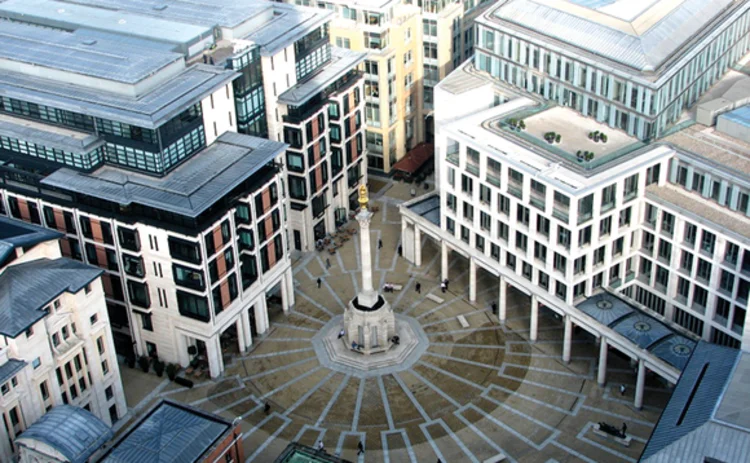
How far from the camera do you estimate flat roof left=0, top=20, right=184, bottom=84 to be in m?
127

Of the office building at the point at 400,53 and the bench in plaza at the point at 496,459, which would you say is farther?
the office building at the point at 400,53

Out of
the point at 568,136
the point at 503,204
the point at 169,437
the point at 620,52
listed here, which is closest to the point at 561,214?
the point at 503,204

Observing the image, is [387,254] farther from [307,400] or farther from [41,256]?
[41,256]

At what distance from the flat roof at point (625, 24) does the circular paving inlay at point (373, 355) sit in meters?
45.0

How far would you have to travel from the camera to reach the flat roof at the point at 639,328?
384 feet

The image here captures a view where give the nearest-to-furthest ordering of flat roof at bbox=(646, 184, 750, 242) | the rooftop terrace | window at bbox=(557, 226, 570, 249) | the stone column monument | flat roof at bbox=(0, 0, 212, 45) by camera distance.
→ 1. flat roof at bbox=(646, 184, 750, 242)
2. window at bbox=(557, 226, 570, 249)
3. the rooftop terrace
4. the stone column monument
5. flat roof at bbox=(0, 0, 212, 45)

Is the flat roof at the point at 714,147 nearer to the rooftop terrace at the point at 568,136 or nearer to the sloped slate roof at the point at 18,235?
the rooftop terrace at the point at 568,136

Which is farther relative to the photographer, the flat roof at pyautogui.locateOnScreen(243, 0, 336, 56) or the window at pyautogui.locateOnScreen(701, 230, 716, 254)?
the flat roof at pyautogui.locateOnScreen(243, 0, 336, 56)

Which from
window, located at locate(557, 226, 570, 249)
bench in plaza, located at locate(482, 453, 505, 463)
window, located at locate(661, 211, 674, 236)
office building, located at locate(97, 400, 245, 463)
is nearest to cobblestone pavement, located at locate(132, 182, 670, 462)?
bench in plaza, located at locate(482, 453, 505, 463)

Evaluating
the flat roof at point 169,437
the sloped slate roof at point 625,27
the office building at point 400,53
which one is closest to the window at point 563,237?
the sloped slate roof at point 625,27

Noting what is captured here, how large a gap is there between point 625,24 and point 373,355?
184ft

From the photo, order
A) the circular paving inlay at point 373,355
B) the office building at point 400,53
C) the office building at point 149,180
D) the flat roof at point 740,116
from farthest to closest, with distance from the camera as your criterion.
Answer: the office building at point 400,53
the circular paving inlay at point 373,355
the flat roof at point 740,116
the office building at point 149,180

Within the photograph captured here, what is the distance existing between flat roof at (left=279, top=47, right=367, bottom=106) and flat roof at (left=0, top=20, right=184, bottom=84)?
62.0ft

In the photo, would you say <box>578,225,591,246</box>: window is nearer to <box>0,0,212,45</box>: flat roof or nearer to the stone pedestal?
the stone pedestal
